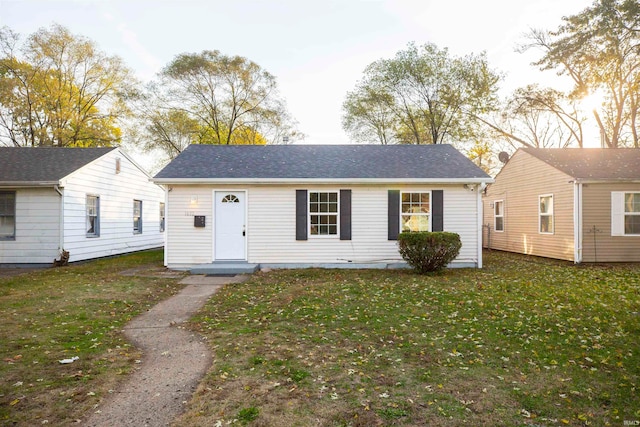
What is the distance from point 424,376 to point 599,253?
40.1 feet

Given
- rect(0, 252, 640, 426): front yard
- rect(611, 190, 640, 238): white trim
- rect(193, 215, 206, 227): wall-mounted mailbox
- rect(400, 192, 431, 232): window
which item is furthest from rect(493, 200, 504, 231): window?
rect(193, 215, 206, 227): wall-mounted mailbox

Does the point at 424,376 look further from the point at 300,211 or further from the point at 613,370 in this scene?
the point at 300,211

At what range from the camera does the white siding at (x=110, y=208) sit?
12.2 metres

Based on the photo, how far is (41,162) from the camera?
42.0 feet

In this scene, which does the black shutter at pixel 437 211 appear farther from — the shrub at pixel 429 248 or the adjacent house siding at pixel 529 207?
the adjacent house siding at pixel 529 207

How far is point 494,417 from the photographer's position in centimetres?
290

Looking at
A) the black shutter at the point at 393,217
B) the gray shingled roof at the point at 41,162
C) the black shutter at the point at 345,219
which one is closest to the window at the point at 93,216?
the gray shingled roof at the point at 41,162

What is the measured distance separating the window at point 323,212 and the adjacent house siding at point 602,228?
8682 mm

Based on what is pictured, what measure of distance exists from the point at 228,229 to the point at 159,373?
25.1 ft

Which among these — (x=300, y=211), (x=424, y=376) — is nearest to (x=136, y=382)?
(x=424, y=376)

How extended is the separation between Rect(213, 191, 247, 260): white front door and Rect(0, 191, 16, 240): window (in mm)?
6782

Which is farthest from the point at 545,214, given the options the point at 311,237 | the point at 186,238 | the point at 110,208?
the point at 110,208

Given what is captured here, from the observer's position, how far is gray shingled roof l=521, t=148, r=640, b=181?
40.5 feet

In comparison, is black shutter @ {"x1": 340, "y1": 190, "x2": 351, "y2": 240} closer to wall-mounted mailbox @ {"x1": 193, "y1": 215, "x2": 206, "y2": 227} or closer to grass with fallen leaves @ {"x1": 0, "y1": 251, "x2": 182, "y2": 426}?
wall-mounted mailbox @ {"x1": 193, "y1": 215, "x2": 206, "y2": 227}
